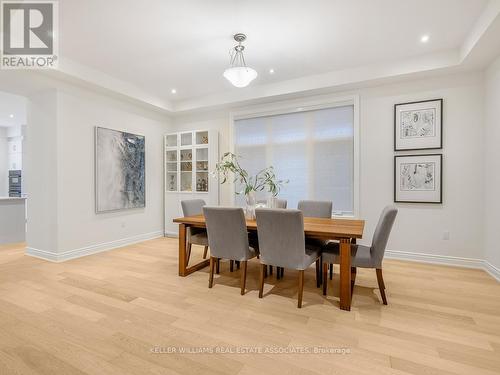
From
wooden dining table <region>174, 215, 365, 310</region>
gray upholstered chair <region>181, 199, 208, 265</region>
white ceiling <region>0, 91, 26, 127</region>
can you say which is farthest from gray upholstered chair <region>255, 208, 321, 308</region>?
white ceiling <region>0, 91, 26, 127</region>

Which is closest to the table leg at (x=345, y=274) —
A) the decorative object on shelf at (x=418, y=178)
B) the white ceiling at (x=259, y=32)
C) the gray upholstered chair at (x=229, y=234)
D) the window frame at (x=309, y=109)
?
the gray upholstered chair at (x=229, y=234)

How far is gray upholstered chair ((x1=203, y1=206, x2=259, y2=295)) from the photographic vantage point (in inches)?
101

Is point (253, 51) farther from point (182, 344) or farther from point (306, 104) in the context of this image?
point (182, 344)

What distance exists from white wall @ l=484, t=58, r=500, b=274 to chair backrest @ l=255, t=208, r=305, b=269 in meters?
2.52

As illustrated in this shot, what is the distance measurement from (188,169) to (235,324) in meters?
3.77

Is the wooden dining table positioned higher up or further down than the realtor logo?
further down

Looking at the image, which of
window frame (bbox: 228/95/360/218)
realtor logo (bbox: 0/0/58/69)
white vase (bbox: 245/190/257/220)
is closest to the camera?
realtor logo (bbox: 0/0/58/69)

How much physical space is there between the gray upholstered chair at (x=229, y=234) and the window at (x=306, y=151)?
206 cm

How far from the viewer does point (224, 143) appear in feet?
16.9

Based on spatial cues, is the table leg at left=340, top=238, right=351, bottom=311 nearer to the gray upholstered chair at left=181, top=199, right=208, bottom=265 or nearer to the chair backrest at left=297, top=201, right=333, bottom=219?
the chair backrest at left=297, top=201, right=333, bottom=219

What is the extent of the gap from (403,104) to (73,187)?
501 centimetres

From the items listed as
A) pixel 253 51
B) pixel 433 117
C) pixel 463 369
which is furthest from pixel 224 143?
pixel 463 369

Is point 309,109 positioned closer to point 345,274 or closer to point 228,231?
point 228,231

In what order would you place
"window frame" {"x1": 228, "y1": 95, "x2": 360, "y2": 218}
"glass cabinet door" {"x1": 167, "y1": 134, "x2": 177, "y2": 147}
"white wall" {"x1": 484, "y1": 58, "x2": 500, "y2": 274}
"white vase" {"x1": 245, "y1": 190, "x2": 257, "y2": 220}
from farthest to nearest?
"glass cabinet door" {"x1": 167, "y1": 134, "x2": 177, "y2": 147} → "window frame" {"x1": 228, "y1": 95, "x2": 360, "y2": 218} → "white vase" {"x1": 245, "y1": 190, "x2": 257, "y2": 220} → "white wall" {"x1": 484, "y1": 58, "x2": 500, "y2": 274}
